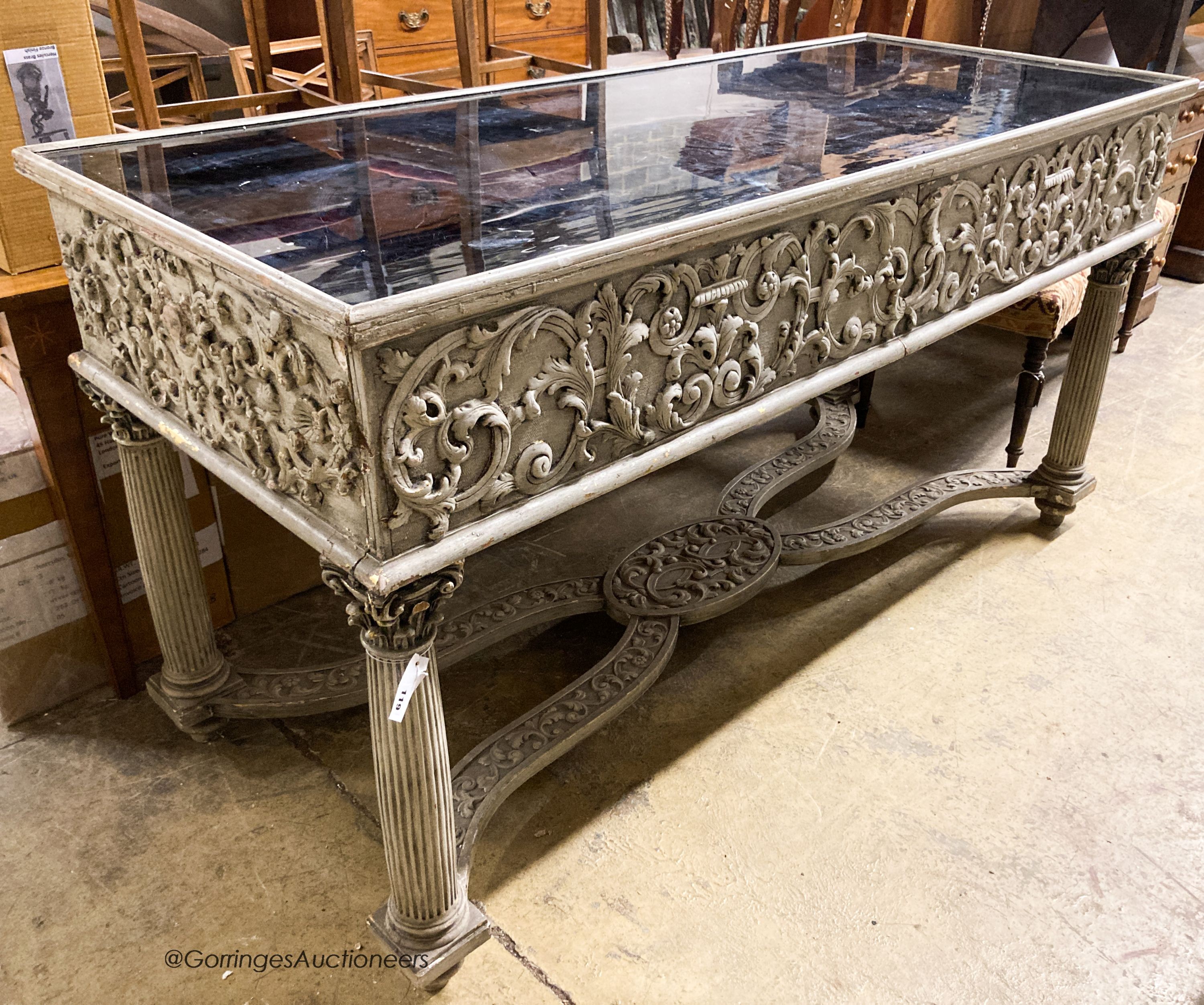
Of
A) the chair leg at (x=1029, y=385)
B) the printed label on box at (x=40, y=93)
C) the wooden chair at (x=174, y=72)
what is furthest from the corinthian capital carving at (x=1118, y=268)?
the wooden chair at (x=174, y=72)

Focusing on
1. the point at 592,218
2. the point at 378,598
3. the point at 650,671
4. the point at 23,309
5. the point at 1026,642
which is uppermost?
the point at 592,218

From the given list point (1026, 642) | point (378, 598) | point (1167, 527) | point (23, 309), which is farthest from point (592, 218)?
point (1167, 527)

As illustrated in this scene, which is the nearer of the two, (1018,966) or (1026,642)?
(1018,966)

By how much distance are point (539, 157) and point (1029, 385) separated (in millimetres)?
1775

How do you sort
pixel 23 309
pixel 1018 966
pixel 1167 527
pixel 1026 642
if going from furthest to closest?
pixel 1167 527, pixel 1026 642, pixel 23 309, pixel 1018 966

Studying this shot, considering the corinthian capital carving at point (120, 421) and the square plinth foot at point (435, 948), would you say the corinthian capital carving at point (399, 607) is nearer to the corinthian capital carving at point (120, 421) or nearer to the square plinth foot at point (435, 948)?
the square plinth foot at point (435, 948)

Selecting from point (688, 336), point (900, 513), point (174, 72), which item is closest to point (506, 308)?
point (688, 336)

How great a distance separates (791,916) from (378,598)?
0.95 meters

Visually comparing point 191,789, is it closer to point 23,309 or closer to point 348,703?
point 348,703

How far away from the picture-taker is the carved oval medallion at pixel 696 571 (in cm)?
224

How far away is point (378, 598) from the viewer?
4.25 feet

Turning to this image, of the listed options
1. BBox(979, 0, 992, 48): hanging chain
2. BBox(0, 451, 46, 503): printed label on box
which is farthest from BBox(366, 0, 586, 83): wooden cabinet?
BBox(0, 451, 46, 503): printed label on box

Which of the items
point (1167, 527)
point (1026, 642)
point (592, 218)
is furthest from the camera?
point (1167, 527)

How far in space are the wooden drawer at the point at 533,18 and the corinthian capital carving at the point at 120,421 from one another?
115 inches
